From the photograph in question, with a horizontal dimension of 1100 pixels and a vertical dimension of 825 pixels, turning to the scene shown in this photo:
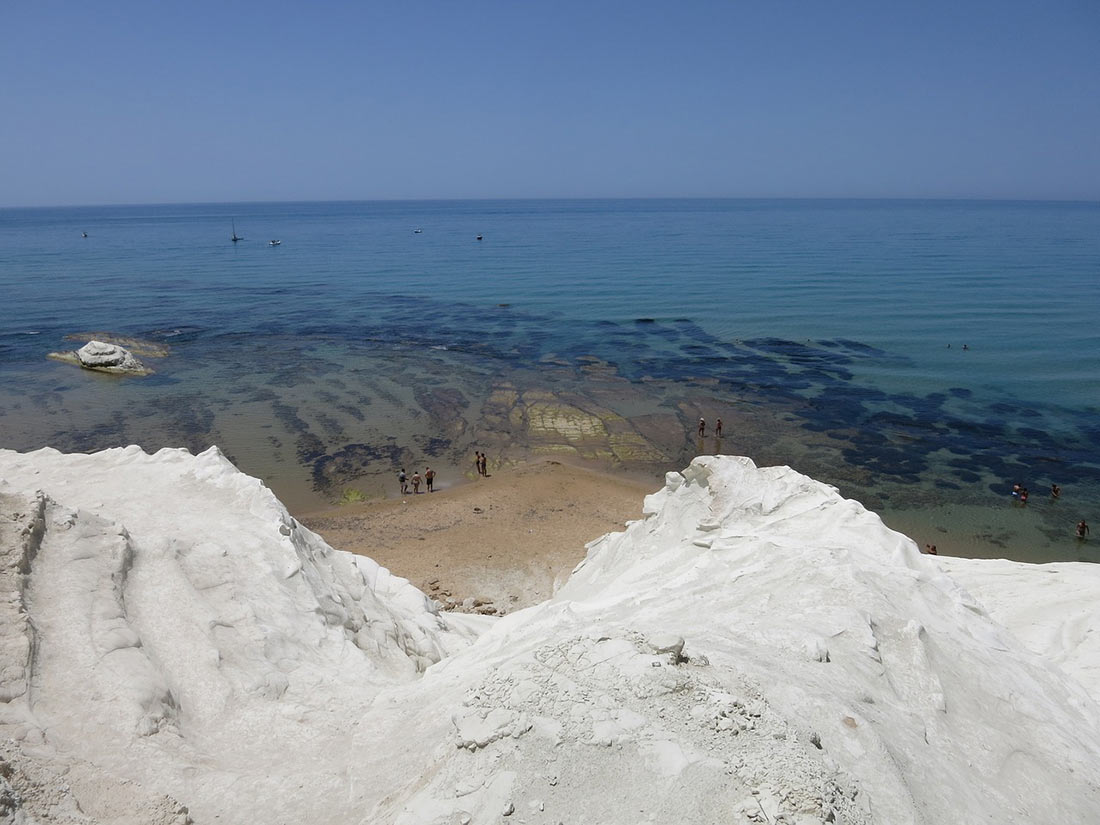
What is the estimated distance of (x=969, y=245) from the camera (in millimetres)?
92125

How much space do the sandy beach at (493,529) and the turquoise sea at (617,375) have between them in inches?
75.1

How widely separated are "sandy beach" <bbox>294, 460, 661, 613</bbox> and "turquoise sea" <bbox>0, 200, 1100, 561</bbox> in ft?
6.26

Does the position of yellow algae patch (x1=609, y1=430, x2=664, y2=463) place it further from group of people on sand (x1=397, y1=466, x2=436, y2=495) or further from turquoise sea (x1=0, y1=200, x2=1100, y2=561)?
group of people on sand (x1=397, y1=466, x2=436, y2=495)

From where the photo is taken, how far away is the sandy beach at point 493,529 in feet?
58.7

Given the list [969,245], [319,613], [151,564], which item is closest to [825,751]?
[319,613]

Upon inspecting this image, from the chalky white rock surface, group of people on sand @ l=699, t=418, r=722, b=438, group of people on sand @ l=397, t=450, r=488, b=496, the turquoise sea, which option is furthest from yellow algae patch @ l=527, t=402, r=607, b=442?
the chalky white rock surface

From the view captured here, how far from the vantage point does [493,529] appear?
20.9m

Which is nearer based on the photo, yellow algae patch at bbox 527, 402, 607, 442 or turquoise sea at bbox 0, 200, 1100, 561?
turquoise sea at bbox 0, 200, 1100, 561

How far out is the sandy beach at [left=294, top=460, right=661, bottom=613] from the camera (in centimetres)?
1789

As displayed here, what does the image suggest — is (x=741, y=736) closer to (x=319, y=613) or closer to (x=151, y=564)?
(x=319, y=613)

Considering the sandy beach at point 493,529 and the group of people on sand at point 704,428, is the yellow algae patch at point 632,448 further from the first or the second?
the group of people on sand at point 704,428

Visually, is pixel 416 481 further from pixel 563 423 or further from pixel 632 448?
pixel 632 448

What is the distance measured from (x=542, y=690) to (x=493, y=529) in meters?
15.3

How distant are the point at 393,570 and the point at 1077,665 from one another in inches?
576
